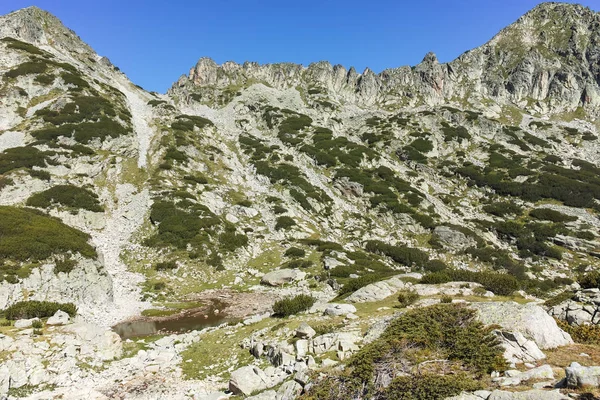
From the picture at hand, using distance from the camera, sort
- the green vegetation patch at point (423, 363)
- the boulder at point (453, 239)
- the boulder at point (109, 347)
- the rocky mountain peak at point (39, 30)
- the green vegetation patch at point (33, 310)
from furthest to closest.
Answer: the rocky mountain peak at point (39, 30), the boulder at point (453, 239), the green vegetation patch at point (33, 310), the boulder at point (109, 347), the green vegetation patch at point (423, 363)

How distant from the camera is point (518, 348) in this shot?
9.93 metres

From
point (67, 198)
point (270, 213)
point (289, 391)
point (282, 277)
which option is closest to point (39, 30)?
point (67, 198)

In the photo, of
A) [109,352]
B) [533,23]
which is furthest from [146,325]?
[533,23]

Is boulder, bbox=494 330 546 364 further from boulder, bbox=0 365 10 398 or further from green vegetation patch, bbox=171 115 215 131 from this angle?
green vegetation patch, bbox=171 115 215 131

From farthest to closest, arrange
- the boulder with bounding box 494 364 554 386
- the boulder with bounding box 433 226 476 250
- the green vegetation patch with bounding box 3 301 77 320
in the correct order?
the boulder with bounding box 433 226 476 250
the green vegetation patch with bounding box 3 301 77 320
the boulder with bounding box 494 364 554 386

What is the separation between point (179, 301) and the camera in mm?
28656

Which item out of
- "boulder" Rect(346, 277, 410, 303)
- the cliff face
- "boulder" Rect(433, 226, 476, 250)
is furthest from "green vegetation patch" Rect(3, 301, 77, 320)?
the cliff face

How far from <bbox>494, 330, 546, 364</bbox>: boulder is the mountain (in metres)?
0.31

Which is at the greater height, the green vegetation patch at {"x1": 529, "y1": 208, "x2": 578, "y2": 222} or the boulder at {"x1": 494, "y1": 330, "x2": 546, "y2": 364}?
the green vegetation patch at {"x1": 529, "y1": 208, "x2": 578, "y2": 222}

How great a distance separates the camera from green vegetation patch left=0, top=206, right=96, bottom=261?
24.9 m

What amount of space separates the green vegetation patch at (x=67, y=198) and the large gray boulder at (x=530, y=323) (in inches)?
1699

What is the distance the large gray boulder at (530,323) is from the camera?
416 inches

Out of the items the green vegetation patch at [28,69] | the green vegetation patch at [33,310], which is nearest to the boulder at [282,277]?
the green vegetation patch at [33,310]

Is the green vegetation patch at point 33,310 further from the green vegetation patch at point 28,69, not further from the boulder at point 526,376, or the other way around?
the green vegetation patch at point 28,69
